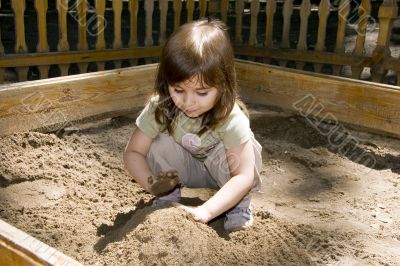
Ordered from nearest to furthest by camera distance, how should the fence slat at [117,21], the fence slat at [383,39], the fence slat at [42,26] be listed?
the fence slat at [383,39] < the fence slat at [42,26] < the fence slat at [117,21]

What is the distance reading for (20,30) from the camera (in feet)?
15.3

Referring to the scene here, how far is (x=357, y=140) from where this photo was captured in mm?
3424

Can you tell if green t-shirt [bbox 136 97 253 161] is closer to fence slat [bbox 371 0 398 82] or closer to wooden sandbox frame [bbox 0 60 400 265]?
wooden sandbox frame [bbox 0 60 400 265]

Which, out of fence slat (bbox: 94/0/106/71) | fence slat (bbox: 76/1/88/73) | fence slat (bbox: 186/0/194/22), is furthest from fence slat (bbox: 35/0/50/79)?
fence slat (bbox: 186/0/194/22)

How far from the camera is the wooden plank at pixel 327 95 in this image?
3.26m

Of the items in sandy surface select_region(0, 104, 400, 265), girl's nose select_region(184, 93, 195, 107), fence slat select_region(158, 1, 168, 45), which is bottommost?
sandy surface select_region(0, 104, 400, 265)

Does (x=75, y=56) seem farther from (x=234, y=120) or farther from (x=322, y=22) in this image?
(x=234, y=120)

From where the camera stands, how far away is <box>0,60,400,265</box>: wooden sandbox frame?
3.05 meters

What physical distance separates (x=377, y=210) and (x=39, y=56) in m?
3.47

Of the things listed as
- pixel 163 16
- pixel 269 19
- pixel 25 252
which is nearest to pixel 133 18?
pixel 163 16

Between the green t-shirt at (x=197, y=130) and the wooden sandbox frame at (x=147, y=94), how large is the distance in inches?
45.4

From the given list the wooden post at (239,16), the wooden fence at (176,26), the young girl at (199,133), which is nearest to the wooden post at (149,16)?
the wooden fence at (176,26)

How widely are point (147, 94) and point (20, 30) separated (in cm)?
170

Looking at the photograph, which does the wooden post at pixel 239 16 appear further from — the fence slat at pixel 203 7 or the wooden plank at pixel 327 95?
the wooden plank at pixel 327 95
